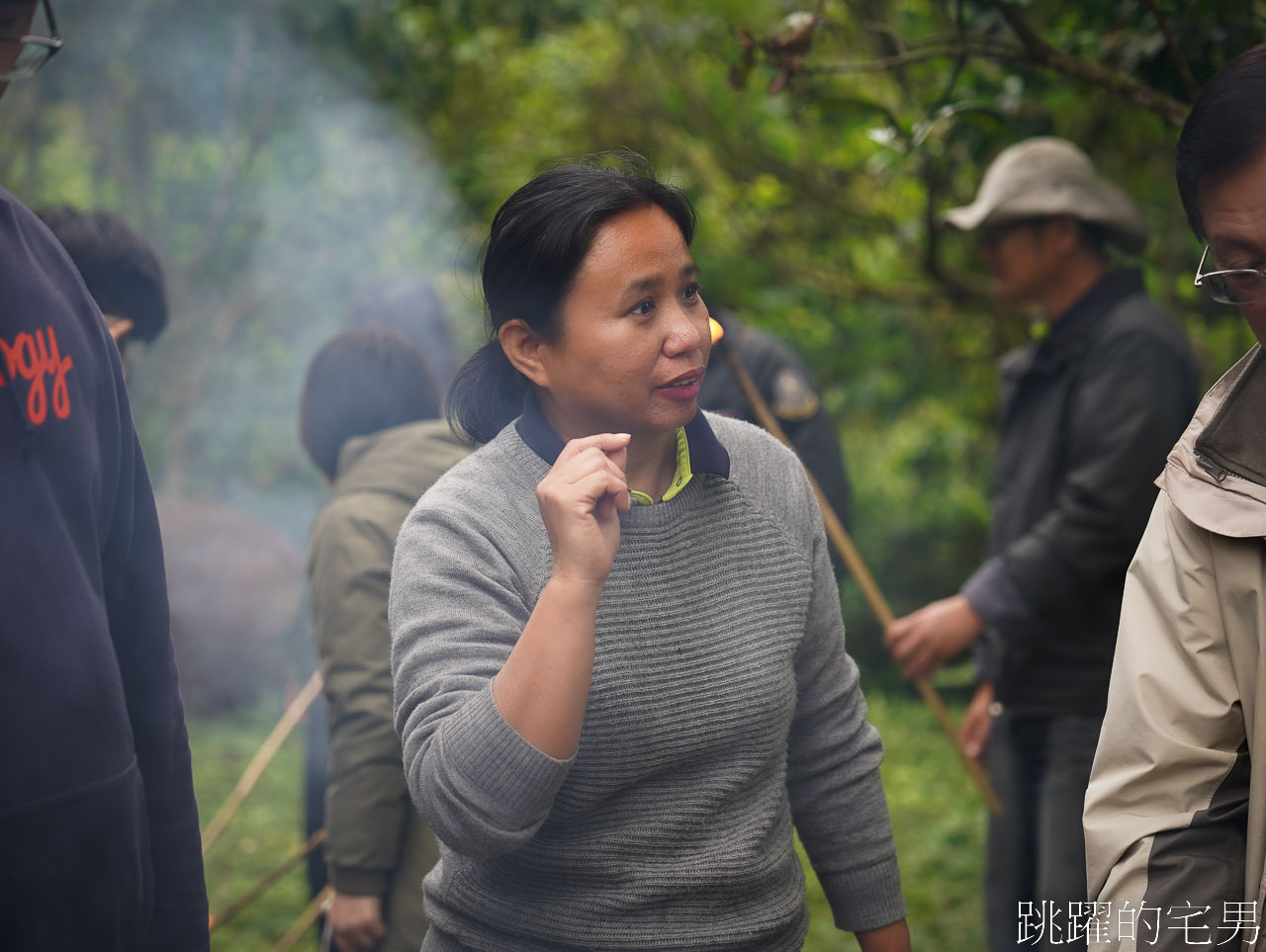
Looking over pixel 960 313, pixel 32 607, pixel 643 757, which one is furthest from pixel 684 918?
pixel 960 313

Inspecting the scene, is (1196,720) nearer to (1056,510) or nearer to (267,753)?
(1056,510)

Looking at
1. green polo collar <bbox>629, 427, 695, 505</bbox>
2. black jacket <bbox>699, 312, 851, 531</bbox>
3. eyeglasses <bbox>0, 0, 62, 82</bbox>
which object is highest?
eyeglasses <bbox>0, 0, 62, 82</bbox>

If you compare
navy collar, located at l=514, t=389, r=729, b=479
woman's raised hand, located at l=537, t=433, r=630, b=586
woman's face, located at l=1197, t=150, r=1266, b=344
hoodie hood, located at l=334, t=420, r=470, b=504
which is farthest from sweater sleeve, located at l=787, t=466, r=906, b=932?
hoodie hood, located at l=334, t=420, r=470, b=504

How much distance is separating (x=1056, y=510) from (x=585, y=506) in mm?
2161

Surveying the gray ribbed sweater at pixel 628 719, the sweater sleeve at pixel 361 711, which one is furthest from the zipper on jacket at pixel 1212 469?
the sweater sleeve at pixel 361 711

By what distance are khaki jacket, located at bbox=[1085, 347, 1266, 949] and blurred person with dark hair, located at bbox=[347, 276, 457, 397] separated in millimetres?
2819

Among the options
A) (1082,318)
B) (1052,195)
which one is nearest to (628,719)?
(1082,318)

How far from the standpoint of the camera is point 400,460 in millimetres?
2914

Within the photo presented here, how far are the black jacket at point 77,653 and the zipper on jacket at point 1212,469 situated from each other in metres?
1.45

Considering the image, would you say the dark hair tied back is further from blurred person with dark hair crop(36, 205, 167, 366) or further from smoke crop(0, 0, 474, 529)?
smoke crop(0, 0, 474, 529)

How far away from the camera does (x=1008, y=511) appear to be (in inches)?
141

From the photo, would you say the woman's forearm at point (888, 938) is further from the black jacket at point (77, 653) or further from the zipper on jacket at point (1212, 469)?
the black jacket at point (77, 653)

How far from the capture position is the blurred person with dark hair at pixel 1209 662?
1.56m

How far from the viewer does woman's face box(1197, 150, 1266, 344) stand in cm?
159
